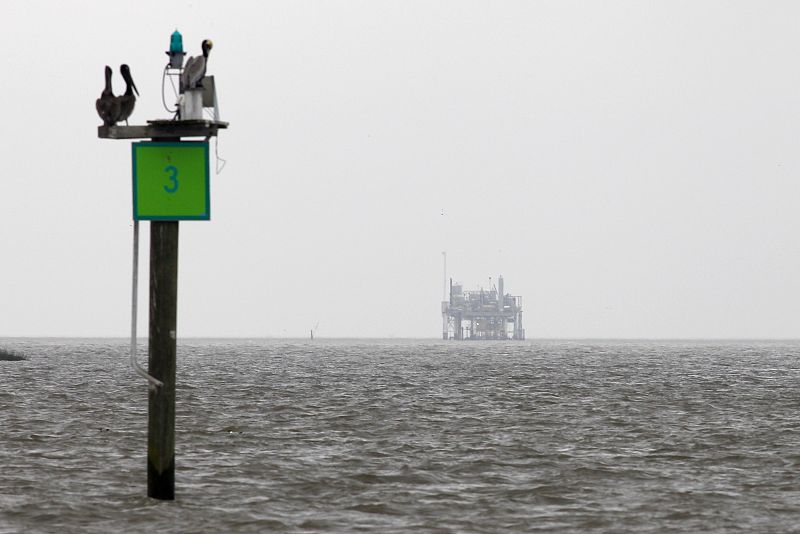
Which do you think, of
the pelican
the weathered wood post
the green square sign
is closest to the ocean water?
the weathered wood post

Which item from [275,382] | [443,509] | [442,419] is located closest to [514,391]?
[275,382]

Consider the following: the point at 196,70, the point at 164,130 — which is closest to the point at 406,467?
the point at 164,130

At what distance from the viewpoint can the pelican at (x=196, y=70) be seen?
13.5 metres

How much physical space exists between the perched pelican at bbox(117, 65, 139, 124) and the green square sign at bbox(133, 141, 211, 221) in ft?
1.29

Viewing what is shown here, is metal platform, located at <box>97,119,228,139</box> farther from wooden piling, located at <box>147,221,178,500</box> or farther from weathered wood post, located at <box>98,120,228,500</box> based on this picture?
wooden piling, located at <box>147,221,178,500</box>

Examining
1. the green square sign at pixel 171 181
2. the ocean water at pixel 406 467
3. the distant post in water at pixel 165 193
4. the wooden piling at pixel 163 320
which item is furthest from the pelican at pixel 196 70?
the ocean water at pixel 406 467

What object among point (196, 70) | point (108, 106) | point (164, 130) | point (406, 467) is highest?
point (196, 70)

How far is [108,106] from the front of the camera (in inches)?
539

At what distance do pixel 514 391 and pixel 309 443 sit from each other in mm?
23409

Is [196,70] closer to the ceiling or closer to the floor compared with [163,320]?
closer to the ceiling

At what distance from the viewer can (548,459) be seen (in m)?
20.7

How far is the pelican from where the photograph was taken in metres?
13.5

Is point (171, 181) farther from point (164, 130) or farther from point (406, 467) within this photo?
point (406, 467)

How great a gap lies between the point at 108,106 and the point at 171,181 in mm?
1120
